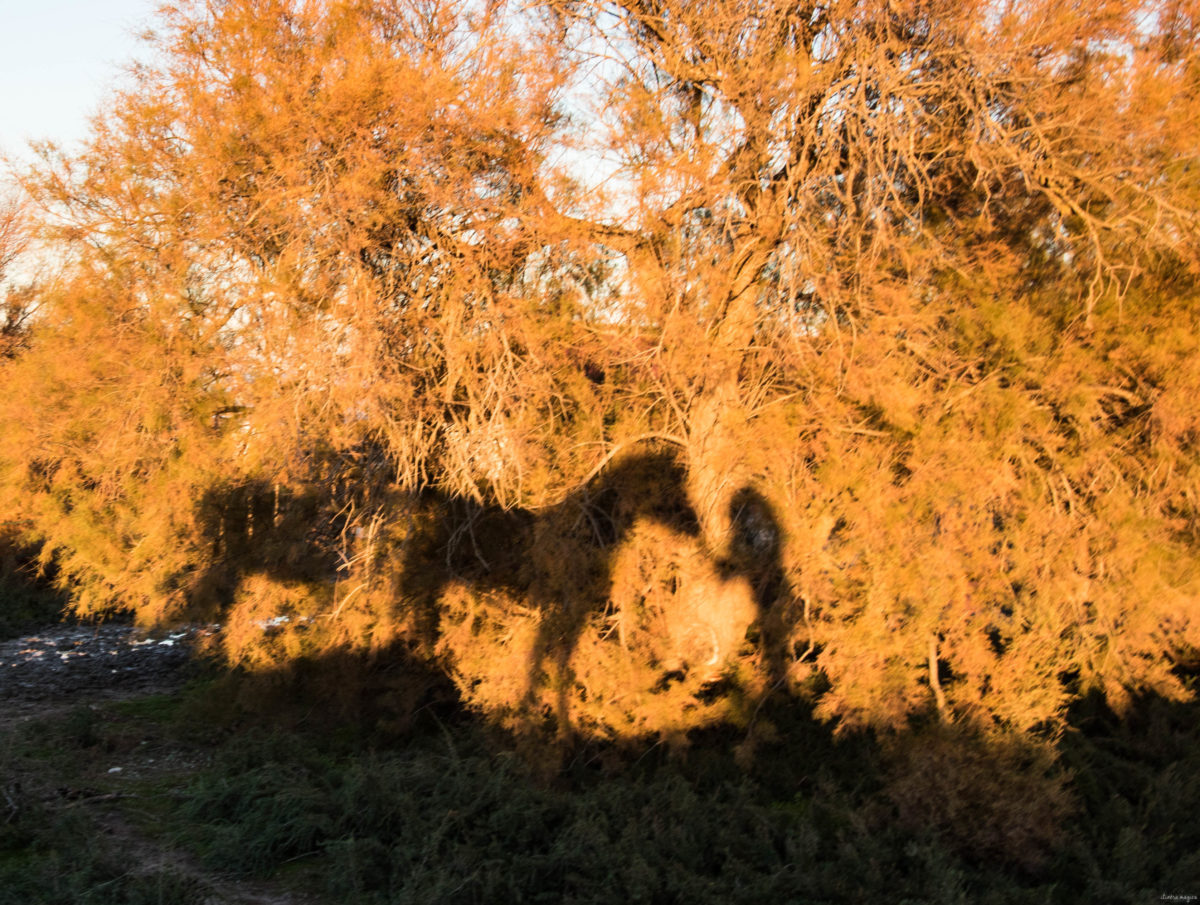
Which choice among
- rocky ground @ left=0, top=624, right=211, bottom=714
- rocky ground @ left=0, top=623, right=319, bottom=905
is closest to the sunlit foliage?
rocky ground @ left=0, top=623, right=319, bottom=905

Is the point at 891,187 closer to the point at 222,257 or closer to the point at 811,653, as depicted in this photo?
the point at 811,653

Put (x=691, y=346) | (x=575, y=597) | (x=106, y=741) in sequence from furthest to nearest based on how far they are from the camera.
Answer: (x=106, y=741) < (x=575, y=597) < (x=691, y=346)

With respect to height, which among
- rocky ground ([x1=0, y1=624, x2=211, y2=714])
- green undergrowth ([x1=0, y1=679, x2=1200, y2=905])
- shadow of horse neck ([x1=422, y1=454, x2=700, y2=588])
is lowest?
green undergrowth ([x1=0, y1=679, x2=1200, y2=905])

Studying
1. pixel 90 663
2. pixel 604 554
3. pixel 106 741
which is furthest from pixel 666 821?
pixel 90 663

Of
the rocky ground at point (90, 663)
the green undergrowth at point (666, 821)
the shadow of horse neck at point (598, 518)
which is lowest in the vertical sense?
the green undergrowth at point (666, 821)

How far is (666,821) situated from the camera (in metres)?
7.35

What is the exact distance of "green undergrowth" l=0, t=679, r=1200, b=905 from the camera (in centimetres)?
625

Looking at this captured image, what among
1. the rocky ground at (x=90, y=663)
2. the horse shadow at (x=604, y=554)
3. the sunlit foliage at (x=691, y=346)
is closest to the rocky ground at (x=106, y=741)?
the rocky ground at (x=90, y=663)

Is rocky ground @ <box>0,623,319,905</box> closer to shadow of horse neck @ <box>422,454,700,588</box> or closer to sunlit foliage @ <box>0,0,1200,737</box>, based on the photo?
sunlit foliage @ <box>0,0,1200,737</box>

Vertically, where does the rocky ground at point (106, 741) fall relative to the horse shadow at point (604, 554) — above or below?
below

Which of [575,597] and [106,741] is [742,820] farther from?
[106,741]

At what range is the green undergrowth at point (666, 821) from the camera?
625cm

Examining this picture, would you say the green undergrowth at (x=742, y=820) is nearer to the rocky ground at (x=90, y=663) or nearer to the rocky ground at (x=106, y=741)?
the rocky ground at (x=106, y=741)

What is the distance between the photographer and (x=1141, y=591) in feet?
27.3
